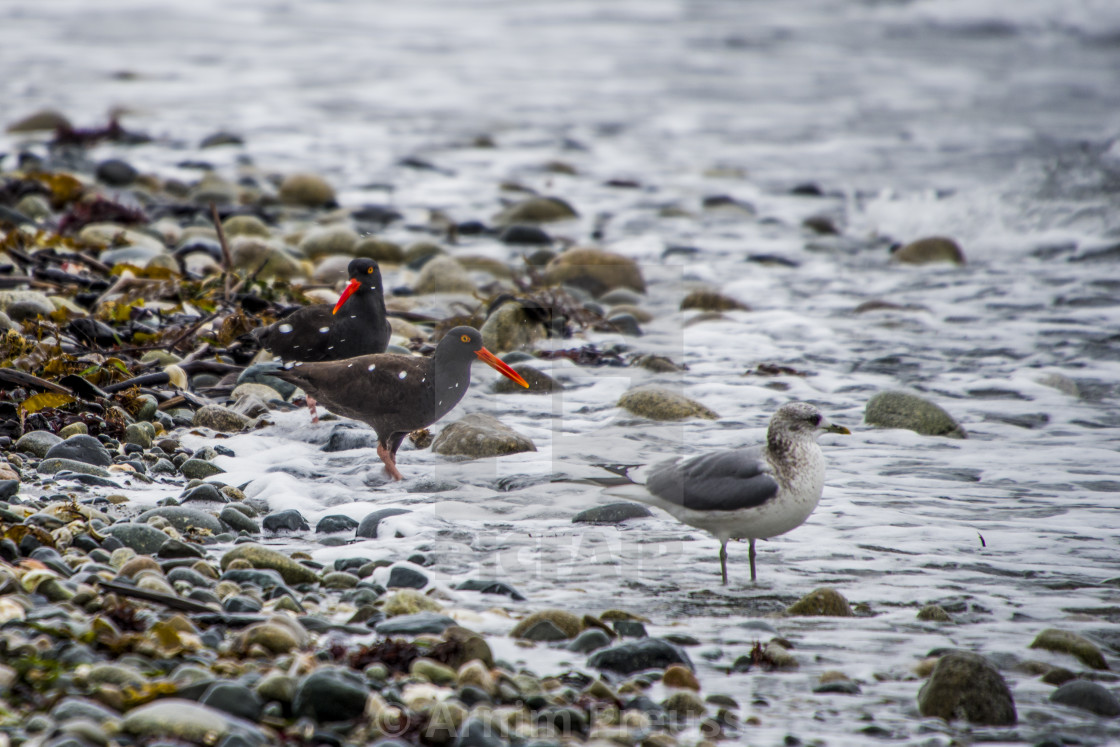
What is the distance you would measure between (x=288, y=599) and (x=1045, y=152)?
15.8 m

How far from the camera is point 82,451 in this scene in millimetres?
5266

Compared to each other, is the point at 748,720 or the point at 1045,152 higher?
the point at 1045,152

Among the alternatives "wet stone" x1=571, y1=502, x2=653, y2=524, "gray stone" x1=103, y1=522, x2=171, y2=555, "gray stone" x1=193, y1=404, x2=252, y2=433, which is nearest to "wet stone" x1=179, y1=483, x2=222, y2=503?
"gray stone" x1=103, y1=522, x2=171, y2=555

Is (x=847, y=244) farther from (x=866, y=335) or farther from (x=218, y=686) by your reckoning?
(x=218, y=686)

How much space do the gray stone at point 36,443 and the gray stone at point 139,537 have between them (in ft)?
4.26

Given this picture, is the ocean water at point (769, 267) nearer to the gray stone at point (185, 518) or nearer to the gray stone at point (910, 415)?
the gray stone at point (910, 415)

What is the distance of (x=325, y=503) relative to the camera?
17.3ft

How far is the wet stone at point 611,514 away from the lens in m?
5.21

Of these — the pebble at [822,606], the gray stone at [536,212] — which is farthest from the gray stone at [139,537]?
the gray stone at [536,212]

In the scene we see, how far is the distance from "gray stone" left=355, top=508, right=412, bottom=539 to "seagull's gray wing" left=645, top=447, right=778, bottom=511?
4.34 ft

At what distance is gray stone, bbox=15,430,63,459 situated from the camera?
5281 mm

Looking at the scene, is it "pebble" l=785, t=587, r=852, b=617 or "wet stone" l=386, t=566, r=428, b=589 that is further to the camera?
"wet stone" l=386, t=566, r=428, b=589

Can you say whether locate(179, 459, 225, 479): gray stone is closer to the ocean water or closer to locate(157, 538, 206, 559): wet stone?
the ocean water

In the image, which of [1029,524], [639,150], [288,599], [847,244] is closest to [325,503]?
[288,599]
